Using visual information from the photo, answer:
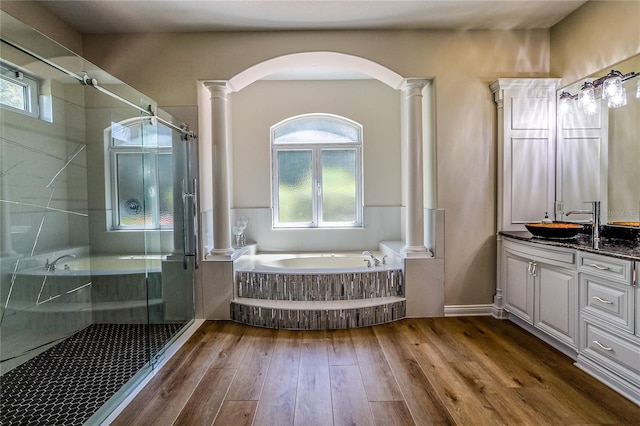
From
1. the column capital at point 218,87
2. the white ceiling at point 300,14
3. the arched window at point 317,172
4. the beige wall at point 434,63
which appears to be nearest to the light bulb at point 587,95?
the beige wall at point 434,63

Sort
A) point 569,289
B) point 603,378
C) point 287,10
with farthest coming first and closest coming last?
1. point 287,10
2. point 569,289
3. point 603,378

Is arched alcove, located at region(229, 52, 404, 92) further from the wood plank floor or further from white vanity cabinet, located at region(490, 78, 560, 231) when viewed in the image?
the wood plank floor

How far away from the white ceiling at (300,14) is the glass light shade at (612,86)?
79 cm

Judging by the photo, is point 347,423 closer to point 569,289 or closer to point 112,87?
point 569,289

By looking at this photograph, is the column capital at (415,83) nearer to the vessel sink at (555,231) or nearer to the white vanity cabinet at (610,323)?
the vessel sink at (555,231)

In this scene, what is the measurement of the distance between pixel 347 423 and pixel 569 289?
1.79m

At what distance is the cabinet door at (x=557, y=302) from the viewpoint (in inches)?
96.1

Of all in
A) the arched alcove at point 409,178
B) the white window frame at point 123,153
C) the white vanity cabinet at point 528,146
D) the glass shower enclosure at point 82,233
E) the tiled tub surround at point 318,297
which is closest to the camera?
the glass shower enclosure at point 82,233

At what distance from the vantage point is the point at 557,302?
8.46 ft

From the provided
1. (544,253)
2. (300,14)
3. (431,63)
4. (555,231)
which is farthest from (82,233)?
(555,231)

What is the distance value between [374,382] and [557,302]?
149 centimetres

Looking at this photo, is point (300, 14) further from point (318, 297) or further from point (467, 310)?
point (467, 310)

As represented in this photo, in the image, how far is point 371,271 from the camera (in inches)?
133

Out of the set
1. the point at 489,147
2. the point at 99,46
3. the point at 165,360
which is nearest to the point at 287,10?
the point at 99,46
